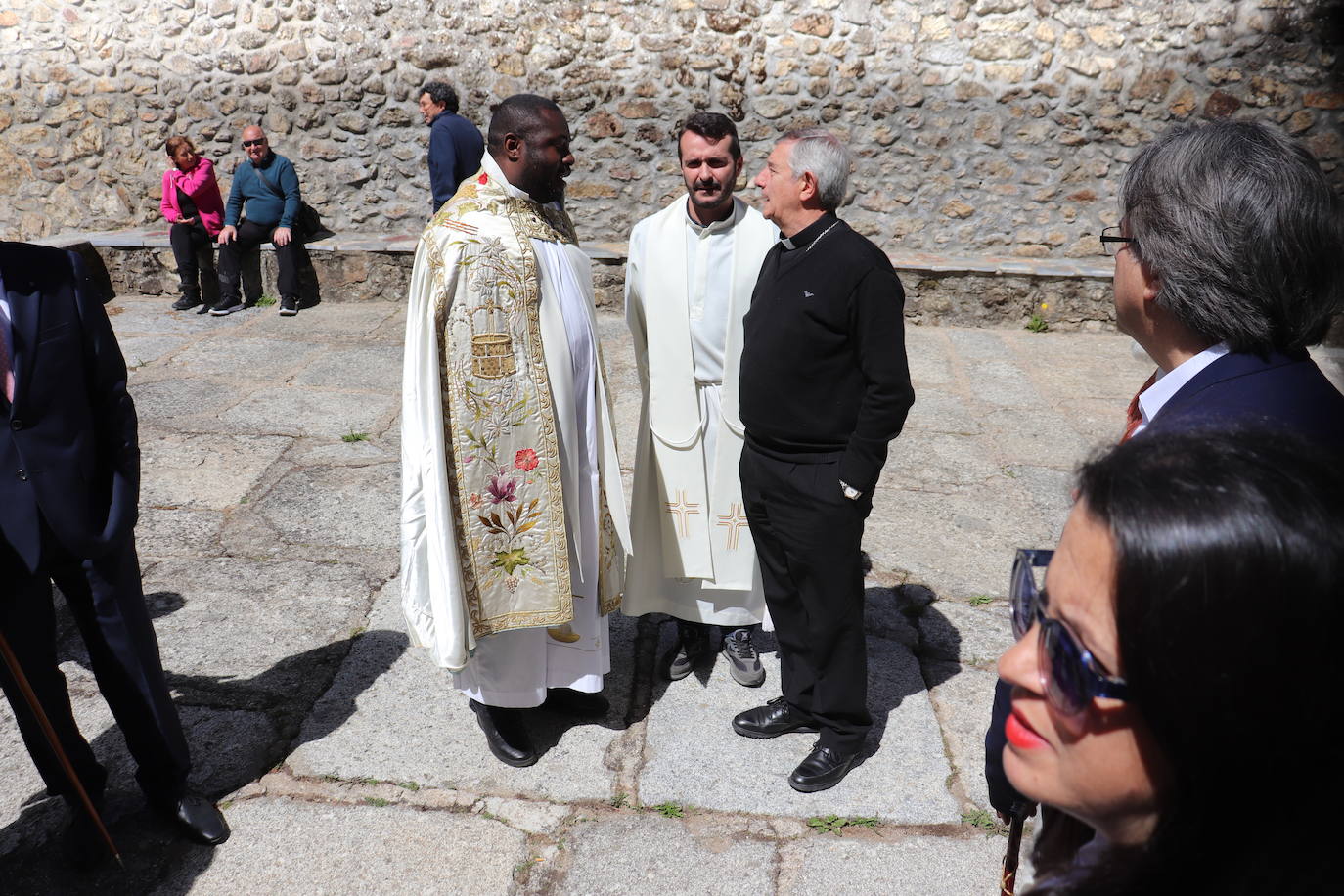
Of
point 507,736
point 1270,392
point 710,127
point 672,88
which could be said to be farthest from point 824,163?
point 672,88

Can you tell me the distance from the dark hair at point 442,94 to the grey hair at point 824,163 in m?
5.78

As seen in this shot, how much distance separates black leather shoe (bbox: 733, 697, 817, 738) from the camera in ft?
9.21

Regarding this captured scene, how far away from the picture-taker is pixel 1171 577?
2.20ft

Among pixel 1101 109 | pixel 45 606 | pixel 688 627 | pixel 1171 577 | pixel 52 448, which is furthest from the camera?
pixel 1101 109

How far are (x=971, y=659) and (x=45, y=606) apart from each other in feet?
8.45

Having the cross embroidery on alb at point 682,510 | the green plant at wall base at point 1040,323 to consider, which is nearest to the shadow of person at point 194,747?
the cross embroidery on alb at point 682,510

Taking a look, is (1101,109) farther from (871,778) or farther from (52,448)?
(52,448)

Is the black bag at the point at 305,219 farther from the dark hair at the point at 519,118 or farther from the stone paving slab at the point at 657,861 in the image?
the stone paving slab at the point at 657,861

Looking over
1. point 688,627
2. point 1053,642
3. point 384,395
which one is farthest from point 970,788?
point 384,395

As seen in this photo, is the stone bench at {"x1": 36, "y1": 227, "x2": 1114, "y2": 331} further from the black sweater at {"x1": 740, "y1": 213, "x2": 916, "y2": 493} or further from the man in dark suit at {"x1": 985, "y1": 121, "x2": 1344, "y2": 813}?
the man in dark suit at {"x1": 985, "y1": 121, "x2": 1344, "y2": 813}


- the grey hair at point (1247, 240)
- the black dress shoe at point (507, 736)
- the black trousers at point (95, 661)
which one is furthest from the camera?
the black dress shoe at point (507, 736)

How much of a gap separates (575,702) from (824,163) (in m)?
1.66

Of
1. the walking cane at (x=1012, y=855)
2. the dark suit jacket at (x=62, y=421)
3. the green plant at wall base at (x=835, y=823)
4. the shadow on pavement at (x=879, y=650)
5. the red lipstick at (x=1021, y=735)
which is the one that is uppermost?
the red lipstick at (x=1021, y=735)

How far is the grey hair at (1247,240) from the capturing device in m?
1.40
